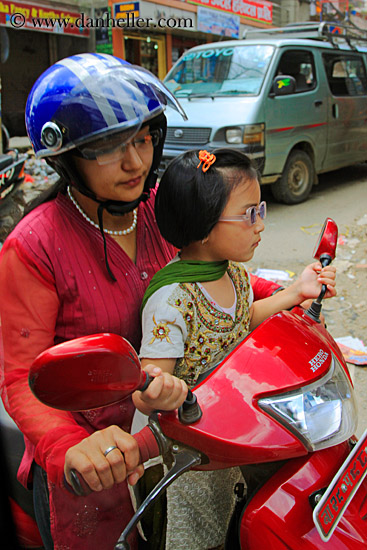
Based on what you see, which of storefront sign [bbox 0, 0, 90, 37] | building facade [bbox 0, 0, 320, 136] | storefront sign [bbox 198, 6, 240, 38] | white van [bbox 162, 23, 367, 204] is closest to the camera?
white van [bbox 162, 23, 367, 204]

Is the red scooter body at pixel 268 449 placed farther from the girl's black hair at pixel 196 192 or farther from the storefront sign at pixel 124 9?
the storefront sign at pixel 124 9

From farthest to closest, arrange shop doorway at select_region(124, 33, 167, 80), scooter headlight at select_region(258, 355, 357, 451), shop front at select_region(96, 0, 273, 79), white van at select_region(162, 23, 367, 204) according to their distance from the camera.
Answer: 1. shop doorway at select_region(124, 33, 167, 80)
2. shop front at select_region(96, 0, 273, 79)
3. white van at select_region(162, 23, 367, 204)
4. scooter headlight at select_region(258, 355, 357, 451)

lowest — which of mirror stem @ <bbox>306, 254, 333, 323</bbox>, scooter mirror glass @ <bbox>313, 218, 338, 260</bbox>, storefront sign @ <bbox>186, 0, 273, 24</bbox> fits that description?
mirror stem @ <bbox>306, 254, 333, 323</bbox>

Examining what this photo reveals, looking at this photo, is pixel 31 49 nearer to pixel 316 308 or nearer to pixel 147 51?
Result: pixel 147 51

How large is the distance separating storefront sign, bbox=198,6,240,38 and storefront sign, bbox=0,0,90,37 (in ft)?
13.0

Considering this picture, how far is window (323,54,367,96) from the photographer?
757 centimetres

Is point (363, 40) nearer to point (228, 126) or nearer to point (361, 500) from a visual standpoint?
point (228, 126)

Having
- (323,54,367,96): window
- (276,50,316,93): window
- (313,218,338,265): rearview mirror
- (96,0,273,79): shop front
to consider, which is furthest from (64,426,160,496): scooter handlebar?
(96,0,273,79): shop front

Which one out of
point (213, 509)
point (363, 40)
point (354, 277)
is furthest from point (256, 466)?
point (363, 40)

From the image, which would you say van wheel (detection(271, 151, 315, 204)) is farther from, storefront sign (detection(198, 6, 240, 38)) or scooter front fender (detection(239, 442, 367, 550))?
storefront sign (detection(198, 6, 240, 38))

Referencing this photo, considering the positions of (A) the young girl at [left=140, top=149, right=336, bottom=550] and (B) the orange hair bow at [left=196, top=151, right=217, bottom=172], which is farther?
(B) the orange hair bow at [left=196, top=151, right=217, bottom=172]

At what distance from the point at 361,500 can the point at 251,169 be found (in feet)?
2.98

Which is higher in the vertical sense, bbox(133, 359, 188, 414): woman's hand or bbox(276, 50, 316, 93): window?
bbox(276, 50, 316, 93): window

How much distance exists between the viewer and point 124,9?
12.9 m
